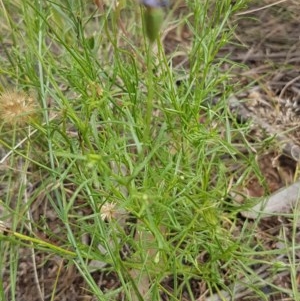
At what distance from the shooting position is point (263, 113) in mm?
1815

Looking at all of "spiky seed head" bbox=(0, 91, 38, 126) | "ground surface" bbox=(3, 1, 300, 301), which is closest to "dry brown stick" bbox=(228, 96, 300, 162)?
"ground surface" bbox=(3, 1, 300, 301)

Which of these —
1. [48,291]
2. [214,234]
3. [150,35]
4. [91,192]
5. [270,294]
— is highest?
[150,35]

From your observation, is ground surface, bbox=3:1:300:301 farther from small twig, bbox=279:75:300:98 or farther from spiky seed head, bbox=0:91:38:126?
spiky seed head, bbox=0:91:38:126

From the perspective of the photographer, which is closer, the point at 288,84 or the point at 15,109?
the point at 15,109

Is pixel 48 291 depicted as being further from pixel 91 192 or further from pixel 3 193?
pixel 91 192

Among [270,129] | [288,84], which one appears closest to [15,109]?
[270,129]

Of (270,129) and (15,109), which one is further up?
(15,109)

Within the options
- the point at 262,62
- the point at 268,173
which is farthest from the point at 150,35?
the point at 262,62

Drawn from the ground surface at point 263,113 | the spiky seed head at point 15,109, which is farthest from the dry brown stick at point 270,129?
the spiky seed head at point 15,109

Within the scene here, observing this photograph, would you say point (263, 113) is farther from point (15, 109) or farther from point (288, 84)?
point (15, 109)

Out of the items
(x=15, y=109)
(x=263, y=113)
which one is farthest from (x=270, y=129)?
(x=15, y=109)

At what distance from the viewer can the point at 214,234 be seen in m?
1.28

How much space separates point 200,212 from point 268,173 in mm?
513

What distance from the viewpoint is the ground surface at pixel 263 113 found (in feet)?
5.13
